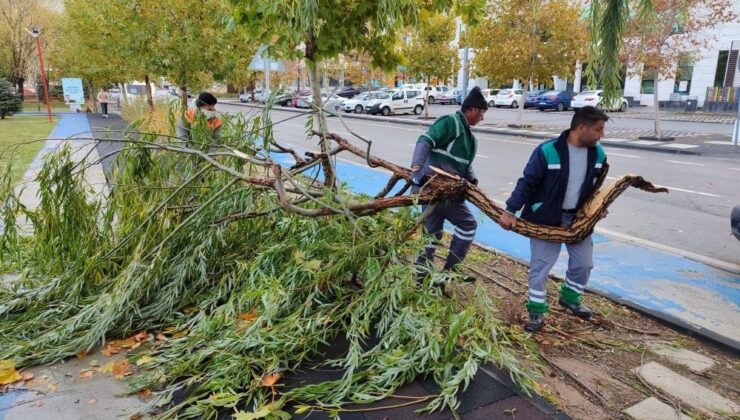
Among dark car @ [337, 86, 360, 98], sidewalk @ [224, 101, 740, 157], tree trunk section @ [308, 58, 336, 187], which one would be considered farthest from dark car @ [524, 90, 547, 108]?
tree trunk section @ [308, 58, 336, 187]

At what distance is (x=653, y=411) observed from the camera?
10.2ft

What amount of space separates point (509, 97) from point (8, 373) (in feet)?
129

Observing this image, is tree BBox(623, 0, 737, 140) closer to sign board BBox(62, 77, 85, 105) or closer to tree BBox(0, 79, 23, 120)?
tree BBox(0, 79, 23, 120)

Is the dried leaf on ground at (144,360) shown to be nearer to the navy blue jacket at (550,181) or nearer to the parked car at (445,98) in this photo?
the navy blue jacket at (550,181)

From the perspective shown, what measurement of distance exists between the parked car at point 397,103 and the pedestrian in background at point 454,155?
29.3m

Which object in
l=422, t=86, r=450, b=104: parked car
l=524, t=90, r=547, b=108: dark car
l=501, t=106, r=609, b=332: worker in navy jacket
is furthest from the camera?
l=422, t=86, r=450, b=104: parked car

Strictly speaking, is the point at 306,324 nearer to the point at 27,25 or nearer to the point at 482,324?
the point at 482,324

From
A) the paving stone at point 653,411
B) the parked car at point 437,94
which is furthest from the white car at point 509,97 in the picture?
the paving stone at point 653,411

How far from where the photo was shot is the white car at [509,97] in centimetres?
3938

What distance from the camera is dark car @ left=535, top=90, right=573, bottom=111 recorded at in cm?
3634

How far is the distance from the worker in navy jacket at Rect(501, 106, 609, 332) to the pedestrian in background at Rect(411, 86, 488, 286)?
0.54 metres

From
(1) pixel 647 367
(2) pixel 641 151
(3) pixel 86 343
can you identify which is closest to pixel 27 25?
(2) pixel 641 151

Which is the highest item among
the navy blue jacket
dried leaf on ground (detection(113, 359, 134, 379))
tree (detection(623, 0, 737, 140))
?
tree (detection(623, 0, 737, 140))

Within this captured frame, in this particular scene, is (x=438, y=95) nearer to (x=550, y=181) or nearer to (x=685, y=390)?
(x=550, y=181)
